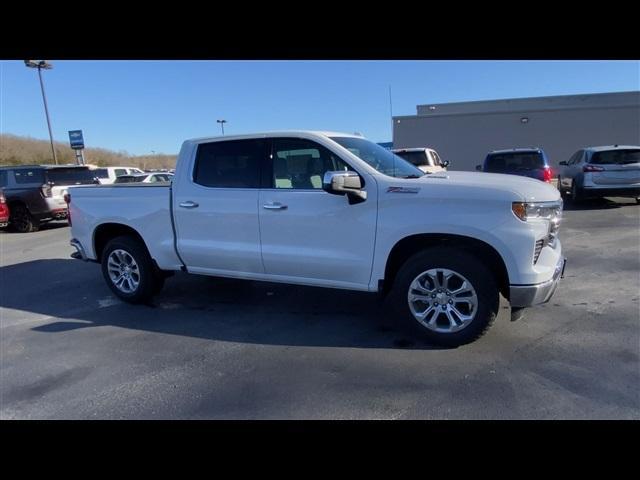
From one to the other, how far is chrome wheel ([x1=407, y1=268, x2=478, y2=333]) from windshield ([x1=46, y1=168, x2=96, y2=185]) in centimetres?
1237

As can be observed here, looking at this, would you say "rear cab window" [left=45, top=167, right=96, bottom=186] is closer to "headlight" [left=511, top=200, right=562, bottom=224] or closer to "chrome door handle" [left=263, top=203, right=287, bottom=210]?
"chrome door handle" [left=263, top=203, right=287, bottom=210]

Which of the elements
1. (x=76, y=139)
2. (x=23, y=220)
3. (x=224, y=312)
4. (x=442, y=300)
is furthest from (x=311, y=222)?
(x=76, y=139)

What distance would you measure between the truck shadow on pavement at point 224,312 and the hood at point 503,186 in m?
1.43

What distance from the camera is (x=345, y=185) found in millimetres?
3568

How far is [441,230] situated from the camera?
3457 millimetres

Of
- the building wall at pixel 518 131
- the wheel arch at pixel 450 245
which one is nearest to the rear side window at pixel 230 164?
the wheel arch at pixel 450 245

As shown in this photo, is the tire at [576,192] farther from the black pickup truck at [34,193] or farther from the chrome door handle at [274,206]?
the black pickup truck at [34,193]

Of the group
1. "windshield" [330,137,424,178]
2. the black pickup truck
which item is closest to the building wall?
the black pickup truck

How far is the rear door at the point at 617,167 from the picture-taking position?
10.7 metres

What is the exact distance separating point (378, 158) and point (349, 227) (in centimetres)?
92
